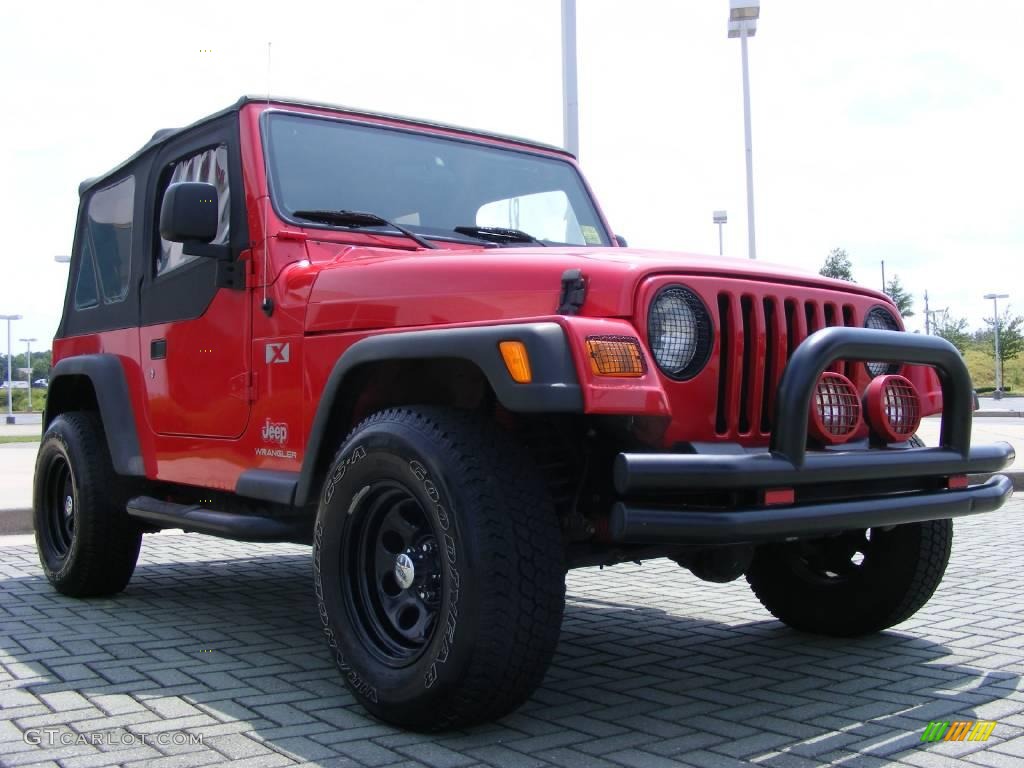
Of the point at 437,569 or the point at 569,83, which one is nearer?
the point at 437,569

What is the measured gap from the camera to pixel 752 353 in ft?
11.3

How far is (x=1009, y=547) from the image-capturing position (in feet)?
23.6

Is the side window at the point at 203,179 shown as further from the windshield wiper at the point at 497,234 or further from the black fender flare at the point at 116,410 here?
the windshield wiper at the point at 497,234

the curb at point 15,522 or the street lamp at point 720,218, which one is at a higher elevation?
the street lamp at point 720,218

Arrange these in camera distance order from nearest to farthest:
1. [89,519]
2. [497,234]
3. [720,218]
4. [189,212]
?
[189,212]
[497,234]
[89,519]
[720,218]

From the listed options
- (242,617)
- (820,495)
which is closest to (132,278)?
(242,617)

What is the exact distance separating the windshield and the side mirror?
28cm

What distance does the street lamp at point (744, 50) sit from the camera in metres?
15.4

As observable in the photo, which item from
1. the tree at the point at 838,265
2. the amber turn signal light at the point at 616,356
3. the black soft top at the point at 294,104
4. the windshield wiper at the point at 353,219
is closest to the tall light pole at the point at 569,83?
the black soft top at the point at 294,104

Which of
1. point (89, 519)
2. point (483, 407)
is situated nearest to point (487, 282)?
point (483, 407)

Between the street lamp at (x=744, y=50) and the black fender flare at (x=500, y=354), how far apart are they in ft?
40.9

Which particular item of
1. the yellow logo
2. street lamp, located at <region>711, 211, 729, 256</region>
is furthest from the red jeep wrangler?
street lamp, located at <region>711, 211, 729, 256</region>

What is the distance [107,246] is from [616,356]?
12.6ft

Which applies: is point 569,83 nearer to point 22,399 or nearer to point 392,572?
point 392,572
